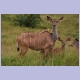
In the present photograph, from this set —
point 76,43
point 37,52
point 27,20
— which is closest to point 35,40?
point 37,52

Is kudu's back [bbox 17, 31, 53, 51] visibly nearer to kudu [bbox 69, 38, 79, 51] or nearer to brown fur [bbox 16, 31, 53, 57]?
brown fur [bbox 16, 31, 53, 57]

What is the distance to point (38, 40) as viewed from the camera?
4.87 metres

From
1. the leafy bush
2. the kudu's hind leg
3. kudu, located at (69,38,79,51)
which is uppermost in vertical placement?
the leafy bush

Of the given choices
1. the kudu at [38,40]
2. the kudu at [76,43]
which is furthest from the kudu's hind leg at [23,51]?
the kudu at [76,43]

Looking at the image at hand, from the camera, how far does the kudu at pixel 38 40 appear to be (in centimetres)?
480

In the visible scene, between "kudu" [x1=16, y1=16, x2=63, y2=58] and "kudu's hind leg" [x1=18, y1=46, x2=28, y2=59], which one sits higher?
"kudu" [x1=16, y1=16, x2=63, y2=58]

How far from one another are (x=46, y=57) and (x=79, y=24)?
2.67 feet

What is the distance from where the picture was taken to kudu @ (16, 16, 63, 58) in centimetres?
480

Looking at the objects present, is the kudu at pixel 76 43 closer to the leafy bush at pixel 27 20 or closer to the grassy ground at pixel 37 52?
the grassy ground at pixel 37 52

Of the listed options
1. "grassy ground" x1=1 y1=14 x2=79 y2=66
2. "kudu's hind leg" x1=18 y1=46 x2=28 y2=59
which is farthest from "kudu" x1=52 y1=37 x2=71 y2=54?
"kudu's hind leg" x1=18 y1=46 x2=28 y2=59

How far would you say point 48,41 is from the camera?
4836 millimetres

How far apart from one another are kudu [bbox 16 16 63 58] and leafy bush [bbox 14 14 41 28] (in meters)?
0.20

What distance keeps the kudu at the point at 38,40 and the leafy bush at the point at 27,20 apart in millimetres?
197

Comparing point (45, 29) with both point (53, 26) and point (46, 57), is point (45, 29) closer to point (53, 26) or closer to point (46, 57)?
point (53, 26)
